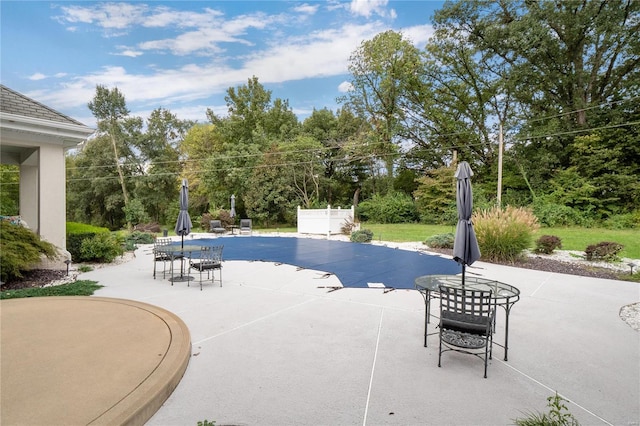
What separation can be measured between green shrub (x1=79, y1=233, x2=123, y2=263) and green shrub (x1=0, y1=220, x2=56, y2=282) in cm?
221

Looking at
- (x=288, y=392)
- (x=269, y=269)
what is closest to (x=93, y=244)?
(x=269, y=269)

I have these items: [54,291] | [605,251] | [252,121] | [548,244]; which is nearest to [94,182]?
[252,121]

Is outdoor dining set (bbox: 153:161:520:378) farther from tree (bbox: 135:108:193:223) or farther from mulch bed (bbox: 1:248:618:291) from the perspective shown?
tree (bbox: 135:108:193:223)

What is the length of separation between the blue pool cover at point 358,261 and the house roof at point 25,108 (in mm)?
5668

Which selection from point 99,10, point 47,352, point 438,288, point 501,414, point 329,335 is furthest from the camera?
point 99,10

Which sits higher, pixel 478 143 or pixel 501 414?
pixel 478 143

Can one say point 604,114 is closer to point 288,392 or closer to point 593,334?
point 593,334

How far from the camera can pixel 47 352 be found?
3350mm

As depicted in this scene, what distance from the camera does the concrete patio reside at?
8.39 ft

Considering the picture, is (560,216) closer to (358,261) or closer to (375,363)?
(358,261)

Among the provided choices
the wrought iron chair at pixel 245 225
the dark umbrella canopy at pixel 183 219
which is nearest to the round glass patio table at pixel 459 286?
the dark umbrella canopy at pixel 183 219

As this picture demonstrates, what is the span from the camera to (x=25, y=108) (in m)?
7.34

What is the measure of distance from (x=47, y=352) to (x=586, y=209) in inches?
958

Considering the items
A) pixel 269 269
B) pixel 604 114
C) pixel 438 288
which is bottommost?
pixel 269 269
